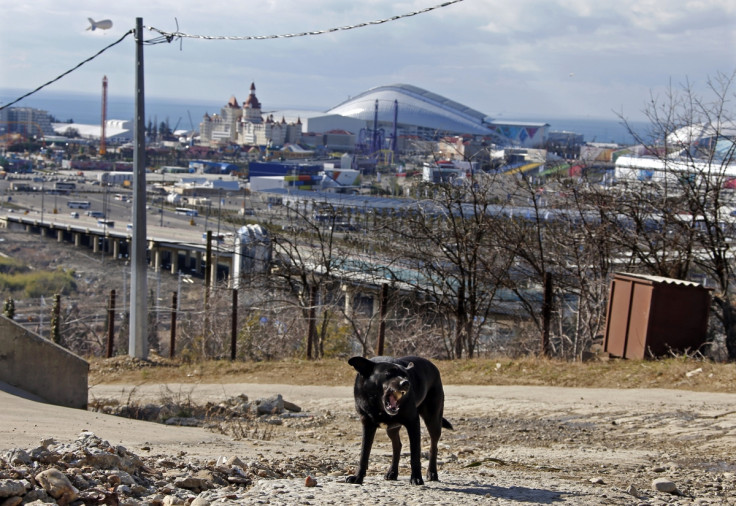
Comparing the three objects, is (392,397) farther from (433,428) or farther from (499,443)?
(499,443)

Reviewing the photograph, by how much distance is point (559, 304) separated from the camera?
17.3 metres

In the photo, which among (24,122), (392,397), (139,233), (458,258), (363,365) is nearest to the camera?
(392,397)

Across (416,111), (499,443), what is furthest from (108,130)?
(499,443)

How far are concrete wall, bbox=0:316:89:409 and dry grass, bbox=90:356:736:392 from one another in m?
3.82

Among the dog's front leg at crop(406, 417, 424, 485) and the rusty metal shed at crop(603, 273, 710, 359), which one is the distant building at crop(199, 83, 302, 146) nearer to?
the rusty metal shed at crop(603, 273, 710, 359)

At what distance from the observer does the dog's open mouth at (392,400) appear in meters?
5.10

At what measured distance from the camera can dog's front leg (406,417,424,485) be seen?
5340 mm

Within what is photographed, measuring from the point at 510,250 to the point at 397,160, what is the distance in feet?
370

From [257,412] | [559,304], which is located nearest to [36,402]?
[257,412]

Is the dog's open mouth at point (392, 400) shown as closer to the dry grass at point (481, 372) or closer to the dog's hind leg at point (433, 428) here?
the dog's hind leg at point (433, 428)

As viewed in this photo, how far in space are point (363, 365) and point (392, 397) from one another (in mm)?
275

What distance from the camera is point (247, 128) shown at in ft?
592

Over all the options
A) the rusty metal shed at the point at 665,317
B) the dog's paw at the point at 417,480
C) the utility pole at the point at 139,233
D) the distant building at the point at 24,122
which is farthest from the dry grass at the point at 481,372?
the distant building at the point at 24,122

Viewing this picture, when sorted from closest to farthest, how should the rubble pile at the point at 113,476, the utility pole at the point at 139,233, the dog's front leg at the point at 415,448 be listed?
the rubble pile at the point at 113,476, the dog's front leg at the point at 415,448, the utility pole at the point at 139,233
